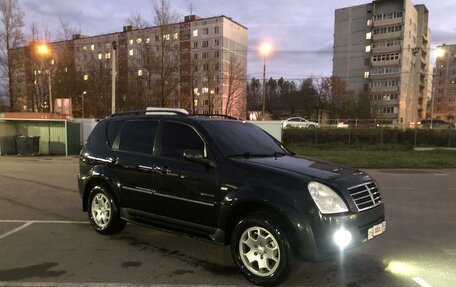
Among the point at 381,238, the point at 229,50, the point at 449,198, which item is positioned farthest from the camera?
the point at 229,50

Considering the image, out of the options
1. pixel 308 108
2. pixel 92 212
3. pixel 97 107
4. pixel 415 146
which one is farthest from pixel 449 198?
pixel 308 108

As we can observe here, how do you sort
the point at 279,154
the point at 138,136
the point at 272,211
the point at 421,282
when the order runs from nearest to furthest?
the point at 272,211
the point at 421,282
the point at 279,154
the point at 138,136

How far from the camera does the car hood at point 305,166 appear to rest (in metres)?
4.48

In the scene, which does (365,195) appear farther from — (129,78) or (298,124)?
(129,78)

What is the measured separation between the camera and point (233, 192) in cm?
456

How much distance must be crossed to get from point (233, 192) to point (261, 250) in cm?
69

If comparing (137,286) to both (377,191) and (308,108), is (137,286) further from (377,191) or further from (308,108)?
(308,108)

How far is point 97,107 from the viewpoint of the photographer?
52.9 metres

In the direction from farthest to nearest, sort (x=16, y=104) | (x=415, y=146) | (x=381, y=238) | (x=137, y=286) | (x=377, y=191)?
1. (x=16, y=104)
2. (x=415, y=146)
3. (x=381, y=238)
4. (x=377, y=191)
5. (x=137, y=286)

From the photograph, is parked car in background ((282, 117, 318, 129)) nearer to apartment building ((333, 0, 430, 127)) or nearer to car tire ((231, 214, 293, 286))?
car tire ((231, 214, 293, 286))

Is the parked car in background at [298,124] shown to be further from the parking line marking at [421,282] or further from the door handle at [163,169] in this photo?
the parking line marking at [421,282]

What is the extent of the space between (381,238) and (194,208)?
3.08 m

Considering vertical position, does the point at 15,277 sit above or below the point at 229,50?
below

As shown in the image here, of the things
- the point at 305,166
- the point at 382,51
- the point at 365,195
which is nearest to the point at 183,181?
the point at 305,166
